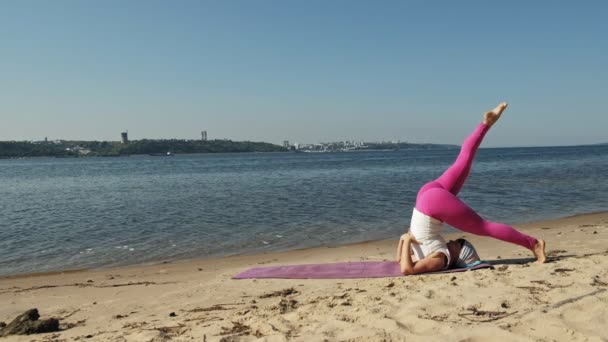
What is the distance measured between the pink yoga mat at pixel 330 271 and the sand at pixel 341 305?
0.82 ft

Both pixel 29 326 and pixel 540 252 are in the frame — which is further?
pixel 540 252

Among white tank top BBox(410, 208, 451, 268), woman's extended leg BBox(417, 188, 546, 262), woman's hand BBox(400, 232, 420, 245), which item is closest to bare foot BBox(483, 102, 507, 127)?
woman's extended leg BBox(417, 188, 546, 262)

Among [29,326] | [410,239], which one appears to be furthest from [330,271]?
[29,326]

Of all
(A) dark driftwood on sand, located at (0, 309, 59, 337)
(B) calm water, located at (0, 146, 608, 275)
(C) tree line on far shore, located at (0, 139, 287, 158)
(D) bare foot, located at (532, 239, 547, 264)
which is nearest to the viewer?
(A) dark driftwood on sand, located at (0, 309, 59, 337)

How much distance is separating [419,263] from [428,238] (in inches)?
14.8

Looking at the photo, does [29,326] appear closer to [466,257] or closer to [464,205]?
[466,257]

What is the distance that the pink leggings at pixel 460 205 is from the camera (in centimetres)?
671

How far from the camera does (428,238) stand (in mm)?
6766

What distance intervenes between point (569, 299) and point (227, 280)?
4802 mm

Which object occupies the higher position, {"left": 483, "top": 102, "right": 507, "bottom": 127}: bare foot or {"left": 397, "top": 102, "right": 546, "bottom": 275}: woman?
{"left": 483, "top": 102, "right": 507, "bottom": 127}: bare foot

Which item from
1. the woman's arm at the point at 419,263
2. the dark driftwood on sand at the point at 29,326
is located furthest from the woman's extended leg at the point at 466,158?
the dark driftwood on sand at the point at 29,326

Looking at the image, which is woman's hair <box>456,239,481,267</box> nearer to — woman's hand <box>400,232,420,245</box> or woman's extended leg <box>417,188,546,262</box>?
woman's extended leg <box>417,188,546,262</box>

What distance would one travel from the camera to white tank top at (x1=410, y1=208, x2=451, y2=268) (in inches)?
265

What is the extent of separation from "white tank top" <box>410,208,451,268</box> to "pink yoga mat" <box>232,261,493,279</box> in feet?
1.43
